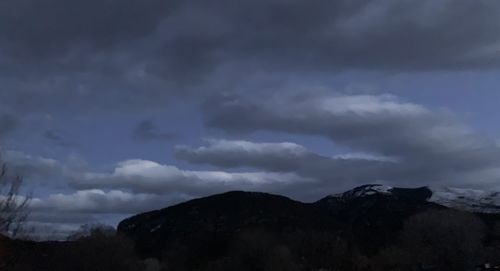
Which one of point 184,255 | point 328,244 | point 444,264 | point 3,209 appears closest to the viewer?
point 3,209

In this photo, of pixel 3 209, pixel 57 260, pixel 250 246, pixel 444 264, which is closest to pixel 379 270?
pixel 444 264

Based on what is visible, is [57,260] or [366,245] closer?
[57,260]

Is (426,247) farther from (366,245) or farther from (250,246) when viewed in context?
(366,245)

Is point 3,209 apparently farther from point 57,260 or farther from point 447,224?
point 447,224

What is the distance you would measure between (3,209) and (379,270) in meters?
88.3

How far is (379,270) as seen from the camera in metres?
108

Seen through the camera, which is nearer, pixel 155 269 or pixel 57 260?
pixel 57 260

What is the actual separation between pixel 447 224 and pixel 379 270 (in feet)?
67.5

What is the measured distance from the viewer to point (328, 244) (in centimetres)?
13375

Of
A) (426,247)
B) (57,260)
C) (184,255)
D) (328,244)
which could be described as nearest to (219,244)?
(184,255)

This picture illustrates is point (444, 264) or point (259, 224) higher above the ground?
point (259, 224)

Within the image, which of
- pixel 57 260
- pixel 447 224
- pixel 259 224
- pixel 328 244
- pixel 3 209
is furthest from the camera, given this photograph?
pixel 259 224

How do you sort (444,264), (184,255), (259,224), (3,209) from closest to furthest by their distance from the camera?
(3,209) → (444,264) → (184,255) → (259,224)

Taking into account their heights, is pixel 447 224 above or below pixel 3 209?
above
